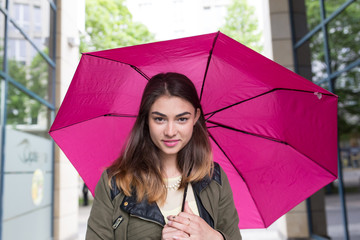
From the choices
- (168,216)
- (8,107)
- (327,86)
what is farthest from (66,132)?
(327,86)

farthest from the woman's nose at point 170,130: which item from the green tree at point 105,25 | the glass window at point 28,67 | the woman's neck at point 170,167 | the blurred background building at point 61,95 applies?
the green tree at point 105,25

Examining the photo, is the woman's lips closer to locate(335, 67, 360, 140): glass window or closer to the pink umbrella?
the pink umbrella

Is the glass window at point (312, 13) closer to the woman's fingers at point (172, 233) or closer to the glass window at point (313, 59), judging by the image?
the glass window at point (313, 59)

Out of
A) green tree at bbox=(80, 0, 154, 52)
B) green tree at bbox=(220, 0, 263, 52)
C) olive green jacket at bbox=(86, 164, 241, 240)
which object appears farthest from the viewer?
green tree at bbox=(220, 0, 263, 52)

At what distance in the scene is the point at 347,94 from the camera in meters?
6.39

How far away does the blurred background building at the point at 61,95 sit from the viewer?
6309 millimetres

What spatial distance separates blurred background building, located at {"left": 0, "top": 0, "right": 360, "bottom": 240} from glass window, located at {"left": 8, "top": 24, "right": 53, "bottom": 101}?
19 millimetres

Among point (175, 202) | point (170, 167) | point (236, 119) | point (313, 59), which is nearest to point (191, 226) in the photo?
point (175, 202)

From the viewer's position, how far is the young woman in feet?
6.28

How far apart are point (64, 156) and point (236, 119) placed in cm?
770

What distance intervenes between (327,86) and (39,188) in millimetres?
6156

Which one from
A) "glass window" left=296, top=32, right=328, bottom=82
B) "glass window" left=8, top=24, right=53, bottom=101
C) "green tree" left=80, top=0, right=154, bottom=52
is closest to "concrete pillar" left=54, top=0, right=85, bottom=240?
"glass window" left=8, top=24, right=53, bottom=101

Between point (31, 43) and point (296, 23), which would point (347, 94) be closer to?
point (296, 23)

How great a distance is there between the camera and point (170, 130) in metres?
2.03
